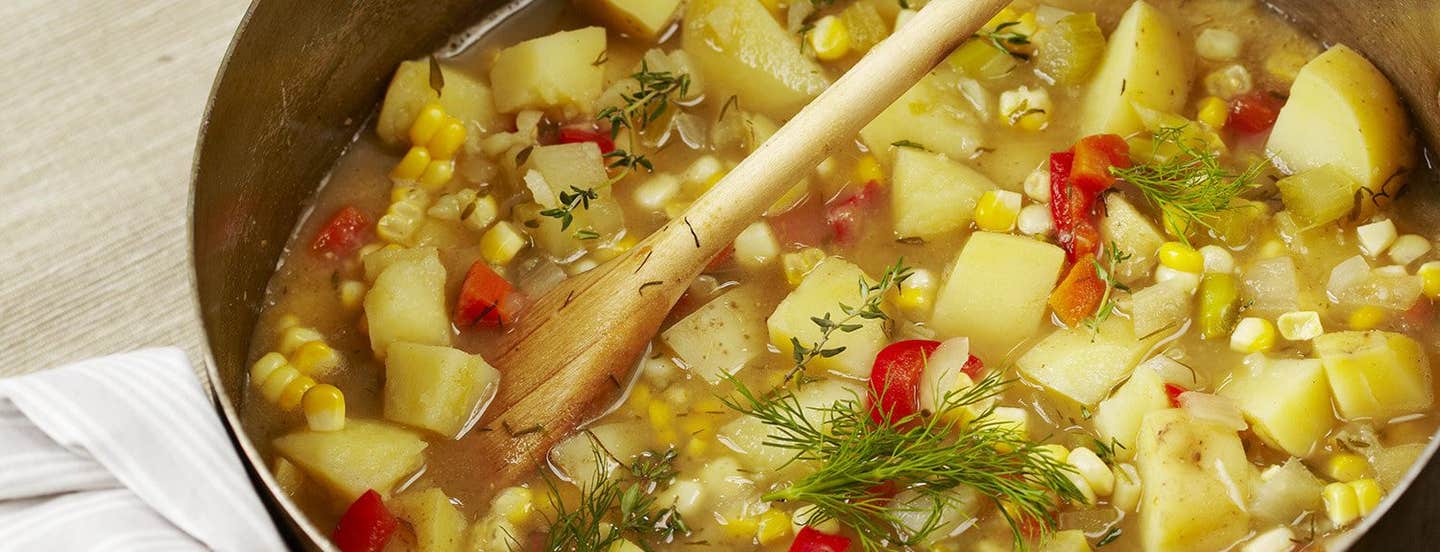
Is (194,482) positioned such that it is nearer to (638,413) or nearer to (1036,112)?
(638,413)

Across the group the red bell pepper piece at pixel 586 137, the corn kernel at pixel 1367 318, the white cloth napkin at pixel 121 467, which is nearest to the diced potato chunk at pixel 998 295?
the corn kernel at pixel 1367 318

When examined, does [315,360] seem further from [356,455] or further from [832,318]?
[832,318]

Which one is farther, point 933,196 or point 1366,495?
point 933,196

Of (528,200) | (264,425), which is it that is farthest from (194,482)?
(528,200)

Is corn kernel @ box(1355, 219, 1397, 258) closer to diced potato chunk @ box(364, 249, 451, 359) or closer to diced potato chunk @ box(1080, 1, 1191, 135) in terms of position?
diced potato chunk @ box(1080, 1, 1191, 135)

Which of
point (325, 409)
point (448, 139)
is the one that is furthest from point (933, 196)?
point (325, 409)
